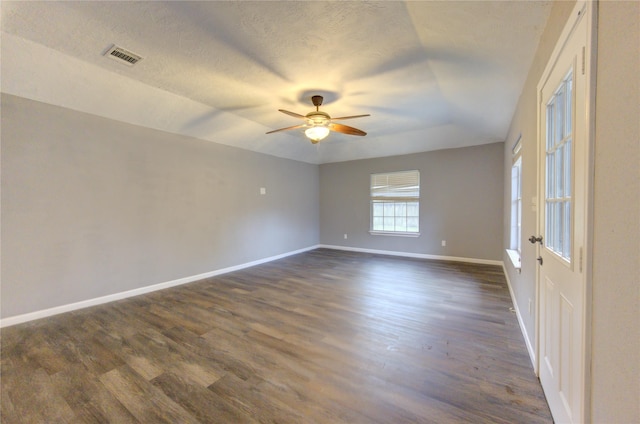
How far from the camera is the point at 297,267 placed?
5.00m

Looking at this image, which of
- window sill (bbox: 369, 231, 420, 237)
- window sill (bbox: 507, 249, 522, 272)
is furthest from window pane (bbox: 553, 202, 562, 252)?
window sill (bbox: 369, 231, 420, 237)

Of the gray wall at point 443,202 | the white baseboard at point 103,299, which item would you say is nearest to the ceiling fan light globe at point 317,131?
the white baseboard at point 103,299

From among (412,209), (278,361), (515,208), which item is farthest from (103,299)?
(515,208)

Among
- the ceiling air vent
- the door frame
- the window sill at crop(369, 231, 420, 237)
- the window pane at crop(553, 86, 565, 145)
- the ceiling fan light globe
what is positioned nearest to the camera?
the door frame

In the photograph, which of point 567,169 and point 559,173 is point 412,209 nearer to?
point 559,173

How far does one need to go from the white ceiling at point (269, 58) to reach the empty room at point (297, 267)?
0.9 inches

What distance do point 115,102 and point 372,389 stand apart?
407cm

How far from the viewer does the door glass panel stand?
4.13ft

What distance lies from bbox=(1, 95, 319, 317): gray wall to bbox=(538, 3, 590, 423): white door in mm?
4411

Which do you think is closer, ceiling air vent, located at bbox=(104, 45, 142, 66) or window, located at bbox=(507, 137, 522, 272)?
ceiling air vent, located at bbox=(104, 45, 142, 66)

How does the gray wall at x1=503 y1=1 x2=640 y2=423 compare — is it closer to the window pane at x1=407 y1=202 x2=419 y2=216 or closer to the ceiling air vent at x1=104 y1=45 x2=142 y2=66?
the ceiling air vent at x1=104 y1=45 x2=142 y2=66

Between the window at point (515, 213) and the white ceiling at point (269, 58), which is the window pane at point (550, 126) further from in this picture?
the window at point (515, 213)

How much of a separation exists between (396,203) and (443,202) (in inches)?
41.3

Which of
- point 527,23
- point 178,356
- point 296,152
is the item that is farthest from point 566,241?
point 296,152
